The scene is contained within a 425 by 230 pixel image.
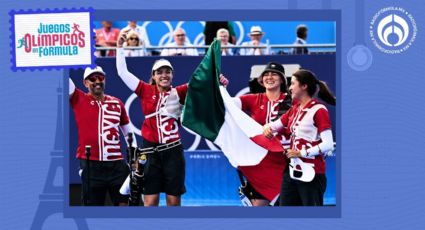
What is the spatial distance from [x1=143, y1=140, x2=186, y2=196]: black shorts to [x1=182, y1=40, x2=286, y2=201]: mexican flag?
0.55m

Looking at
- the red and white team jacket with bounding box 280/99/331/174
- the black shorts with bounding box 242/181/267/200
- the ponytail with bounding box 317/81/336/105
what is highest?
the ponytail with bounding box 317/81/336/105

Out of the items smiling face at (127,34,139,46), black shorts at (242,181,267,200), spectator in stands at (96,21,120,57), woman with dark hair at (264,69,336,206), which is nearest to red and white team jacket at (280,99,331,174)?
woman with dark hair at (264,69,336,206)

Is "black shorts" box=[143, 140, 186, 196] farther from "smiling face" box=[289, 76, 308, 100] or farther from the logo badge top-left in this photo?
the logo badge top-left

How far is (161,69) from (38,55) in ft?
6.31

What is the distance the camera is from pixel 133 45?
551 inches

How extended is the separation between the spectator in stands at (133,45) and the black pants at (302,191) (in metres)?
3.43

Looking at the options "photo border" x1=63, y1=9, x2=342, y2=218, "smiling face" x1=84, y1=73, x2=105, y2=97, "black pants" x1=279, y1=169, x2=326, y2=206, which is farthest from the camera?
"smiling face" x1=84, y1=73, x2=105, y2=97

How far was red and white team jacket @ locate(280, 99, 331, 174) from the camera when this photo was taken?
10.9 m

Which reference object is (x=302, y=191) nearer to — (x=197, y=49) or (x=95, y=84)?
(x=95, y=84)

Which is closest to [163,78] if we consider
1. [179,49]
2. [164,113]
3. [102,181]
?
[164,113]

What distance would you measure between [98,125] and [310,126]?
255 cm

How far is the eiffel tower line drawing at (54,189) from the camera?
Result: 411 inches

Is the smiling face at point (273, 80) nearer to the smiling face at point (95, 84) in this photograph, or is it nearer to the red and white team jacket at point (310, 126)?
the red and white team jacket at point (310, 126)
